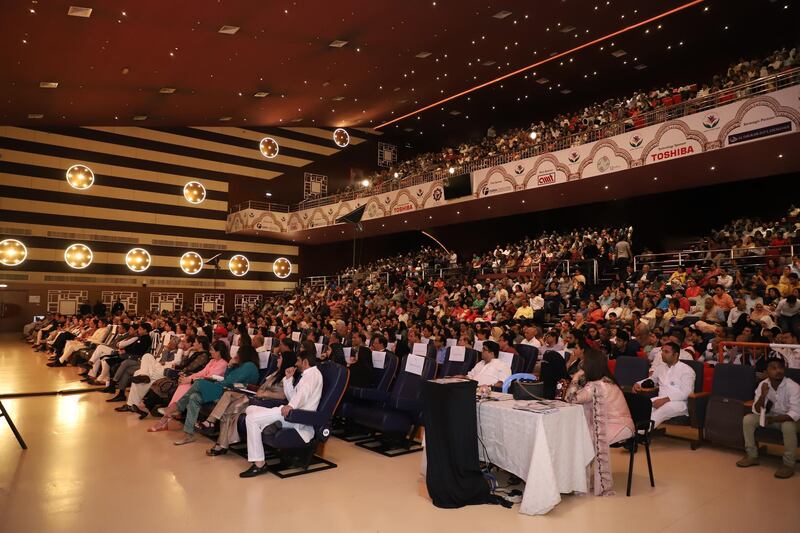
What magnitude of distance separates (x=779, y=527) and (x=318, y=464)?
3688mm

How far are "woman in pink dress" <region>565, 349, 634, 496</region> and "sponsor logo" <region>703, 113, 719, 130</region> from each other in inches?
391

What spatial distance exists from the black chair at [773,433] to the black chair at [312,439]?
397 centimetres

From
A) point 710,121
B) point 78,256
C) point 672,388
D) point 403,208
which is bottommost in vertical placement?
point 672,388

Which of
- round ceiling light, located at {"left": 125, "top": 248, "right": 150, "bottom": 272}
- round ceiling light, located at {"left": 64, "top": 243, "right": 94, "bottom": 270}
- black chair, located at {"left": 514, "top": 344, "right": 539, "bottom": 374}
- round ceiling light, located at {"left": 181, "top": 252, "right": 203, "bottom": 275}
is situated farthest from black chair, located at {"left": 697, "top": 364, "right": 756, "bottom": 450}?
round ceiling light, located at {"left": 181, "top": 252, "right": 203, "bottom": 275}

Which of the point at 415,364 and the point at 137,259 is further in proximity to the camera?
the point at 137,259

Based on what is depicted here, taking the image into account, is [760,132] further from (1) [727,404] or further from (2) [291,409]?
(2) [291,409]

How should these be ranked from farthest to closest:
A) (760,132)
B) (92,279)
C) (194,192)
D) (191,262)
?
1. (191,262)
2. (194,192)
3. (92,279)
4. (760,132)

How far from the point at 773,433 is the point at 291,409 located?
4.49 m

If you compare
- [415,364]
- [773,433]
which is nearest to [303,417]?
[415,364]

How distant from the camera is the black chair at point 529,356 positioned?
6.37 m

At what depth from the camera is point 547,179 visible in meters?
15.1

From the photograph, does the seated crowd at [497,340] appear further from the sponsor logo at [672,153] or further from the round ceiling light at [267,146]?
the round ceiling light at [267,146]

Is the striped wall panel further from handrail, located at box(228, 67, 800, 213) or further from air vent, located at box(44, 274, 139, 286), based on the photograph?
handrail, located at box(228, 67, 800, 213)

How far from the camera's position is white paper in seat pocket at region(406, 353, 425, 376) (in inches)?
233
